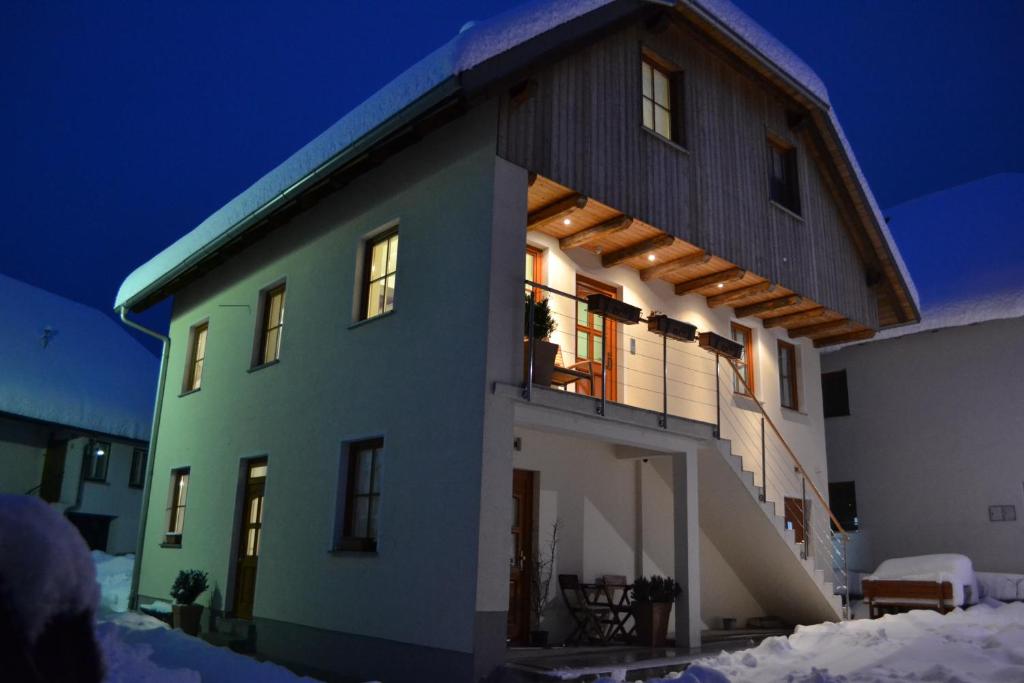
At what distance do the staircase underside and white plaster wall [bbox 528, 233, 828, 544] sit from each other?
1.27 meters

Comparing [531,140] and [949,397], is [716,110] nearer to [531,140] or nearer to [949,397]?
[531,140]

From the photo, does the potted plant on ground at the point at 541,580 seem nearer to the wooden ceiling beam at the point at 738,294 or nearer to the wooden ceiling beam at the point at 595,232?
the wooden ceiling beam at the point at 595,232

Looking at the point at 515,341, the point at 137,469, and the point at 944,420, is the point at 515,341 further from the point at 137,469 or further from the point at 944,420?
the point at 137,469

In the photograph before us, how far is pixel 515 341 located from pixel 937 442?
10.6 meters

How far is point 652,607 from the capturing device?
9.58m

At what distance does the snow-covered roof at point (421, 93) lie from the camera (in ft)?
26.7

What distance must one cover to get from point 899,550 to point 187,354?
13.4m

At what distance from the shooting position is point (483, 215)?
861cm

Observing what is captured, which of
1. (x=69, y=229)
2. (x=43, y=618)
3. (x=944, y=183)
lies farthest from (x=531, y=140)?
(x=944, y=183)

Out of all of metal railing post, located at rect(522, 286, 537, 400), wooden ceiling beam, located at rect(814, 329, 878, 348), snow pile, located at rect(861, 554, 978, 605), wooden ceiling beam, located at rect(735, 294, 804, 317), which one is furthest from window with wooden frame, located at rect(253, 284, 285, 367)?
snow pile, located at rect(861, 554, 978, 605)

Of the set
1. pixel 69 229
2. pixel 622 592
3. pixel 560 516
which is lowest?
pixel 622 592

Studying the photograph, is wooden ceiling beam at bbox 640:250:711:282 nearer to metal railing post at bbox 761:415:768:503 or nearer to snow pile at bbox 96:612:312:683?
metal railing post at bbox 761:415:768:503

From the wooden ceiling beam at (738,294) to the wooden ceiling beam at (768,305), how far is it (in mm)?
459

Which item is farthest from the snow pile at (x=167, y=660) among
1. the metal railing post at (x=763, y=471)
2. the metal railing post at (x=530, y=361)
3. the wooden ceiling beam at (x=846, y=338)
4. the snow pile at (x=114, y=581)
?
the wooden ceiling beam at (x=846, y=338)
